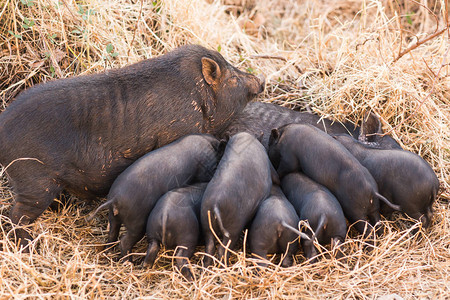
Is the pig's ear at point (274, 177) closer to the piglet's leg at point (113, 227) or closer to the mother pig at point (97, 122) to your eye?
the mother pig at point (97, 122)

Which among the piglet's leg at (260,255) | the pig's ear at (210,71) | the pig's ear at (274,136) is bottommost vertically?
the piglet's leg at (260,255)

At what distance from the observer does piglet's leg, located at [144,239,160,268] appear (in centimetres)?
328

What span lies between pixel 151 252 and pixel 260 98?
2383 millimetres

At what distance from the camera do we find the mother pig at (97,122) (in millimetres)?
3451

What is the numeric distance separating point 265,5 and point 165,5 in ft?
8.49

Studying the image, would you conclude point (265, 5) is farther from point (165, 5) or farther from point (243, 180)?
point (243, 180)

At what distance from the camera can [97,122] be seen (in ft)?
11.9

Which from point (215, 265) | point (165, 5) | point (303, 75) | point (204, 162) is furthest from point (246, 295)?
point (165, 5)

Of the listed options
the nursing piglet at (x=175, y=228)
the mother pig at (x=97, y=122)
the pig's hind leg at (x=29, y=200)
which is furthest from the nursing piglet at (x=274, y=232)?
the pig's hind leg at (x=29, y=200)

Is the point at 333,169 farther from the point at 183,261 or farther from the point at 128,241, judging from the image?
the point at 128,241

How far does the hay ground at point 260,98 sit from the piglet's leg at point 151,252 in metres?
0.07

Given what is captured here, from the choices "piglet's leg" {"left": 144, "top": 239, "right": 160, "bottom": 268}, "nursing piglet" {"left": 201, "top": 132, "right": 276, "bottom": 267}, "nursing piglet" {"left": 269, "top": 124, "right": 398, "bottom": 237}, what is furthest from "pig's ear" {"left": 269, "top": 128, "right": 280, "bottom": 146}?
"piglet's leg" {"left": 144, "top": 239, "right": 160, "bottom": 268}

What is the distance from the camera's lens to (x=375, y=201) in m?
Answer: 3.51

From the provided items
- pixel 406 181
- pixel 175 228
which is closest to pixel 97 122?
pixel 175 228
